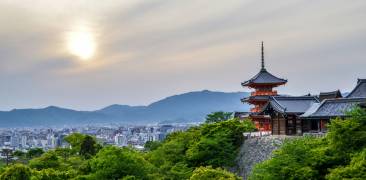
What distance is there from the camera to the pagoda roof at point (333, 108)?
29281 millimetres

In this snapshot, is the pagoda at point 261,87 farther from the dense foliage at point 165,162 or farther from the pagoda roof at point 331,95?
the dense foliage at point 165,162

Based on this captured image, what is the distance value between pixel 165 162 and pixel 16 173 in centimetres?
999

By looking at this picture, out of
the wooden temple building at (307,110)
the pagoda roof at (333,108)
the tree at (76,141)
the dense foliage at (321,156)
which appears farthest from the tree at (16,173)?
the tree at (76,141)

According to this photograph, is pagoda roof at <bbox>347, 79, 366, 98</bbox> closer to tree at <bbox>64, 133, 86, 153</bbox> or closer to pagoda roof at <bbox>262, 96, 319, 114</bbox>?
pagoda roof at <bbox>262, 96, 319, 114</bbox>

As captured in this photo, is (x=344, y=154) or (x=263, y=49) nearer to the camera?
(x=344, y=154)

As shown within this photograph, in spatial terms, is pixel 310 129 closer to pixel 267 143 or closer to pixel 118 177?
pixel 267 143

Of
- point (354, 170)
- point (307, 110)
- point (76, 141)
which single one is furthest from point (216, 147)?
point (76, 141)

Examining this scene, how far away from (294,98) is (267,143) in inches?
225

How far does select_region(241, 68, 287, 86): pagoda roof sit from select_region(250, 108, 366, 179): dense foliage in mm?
25950

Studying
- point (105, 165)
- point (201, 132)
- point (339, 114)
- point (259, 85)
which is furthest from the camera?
point (259, 85)

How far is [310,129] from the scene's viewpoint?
32.6 m

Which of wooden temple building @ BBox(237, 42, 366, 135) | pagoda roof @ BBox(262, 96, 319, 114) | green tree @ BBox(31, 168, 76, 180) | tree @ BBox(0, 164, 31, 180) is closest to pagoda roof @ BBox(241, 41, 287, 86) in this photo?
wooden temple building @ BBox(237, 42, 366, 135)

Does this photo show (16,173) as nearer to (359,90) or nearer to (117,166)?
(117,166)

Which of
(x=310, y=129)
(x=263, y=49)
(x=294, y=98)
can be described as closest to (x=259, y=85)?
(x=263, y=49)
